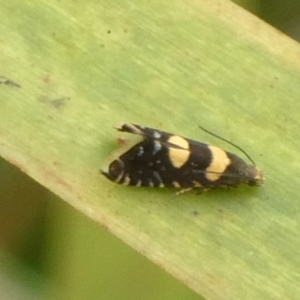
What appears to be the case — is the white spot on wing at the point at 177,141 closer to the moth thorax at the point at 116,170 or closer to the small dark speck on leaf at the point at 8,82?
the moth thorax at the point at 116,170

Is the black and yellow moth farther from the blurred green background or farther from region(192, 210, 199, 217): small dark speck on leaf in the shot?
the blurred green background

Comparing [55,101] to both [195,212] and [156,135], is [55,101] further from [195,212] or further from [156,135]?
[195,212]

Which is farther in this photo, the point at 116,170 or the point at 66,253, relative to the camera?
the point at 66,253

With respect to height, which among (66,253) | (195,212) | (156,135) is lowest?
(66,253)

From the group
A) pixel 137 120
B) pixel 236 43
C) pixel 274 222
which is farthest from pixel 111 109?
pixel 274 222

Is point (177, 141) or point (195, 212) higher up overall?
point (177, 141)

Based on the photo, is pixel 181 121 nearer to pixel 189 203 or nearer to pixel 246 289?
pixel 189 203

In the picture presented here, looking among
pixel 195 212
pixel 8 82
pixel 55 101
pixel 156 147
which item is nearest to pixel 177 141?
pixel 156 147

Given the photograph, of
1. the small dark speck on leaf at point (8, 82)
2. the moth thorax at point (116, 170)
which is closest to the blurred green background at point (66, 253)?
the moth thorax at point (116, 170)
